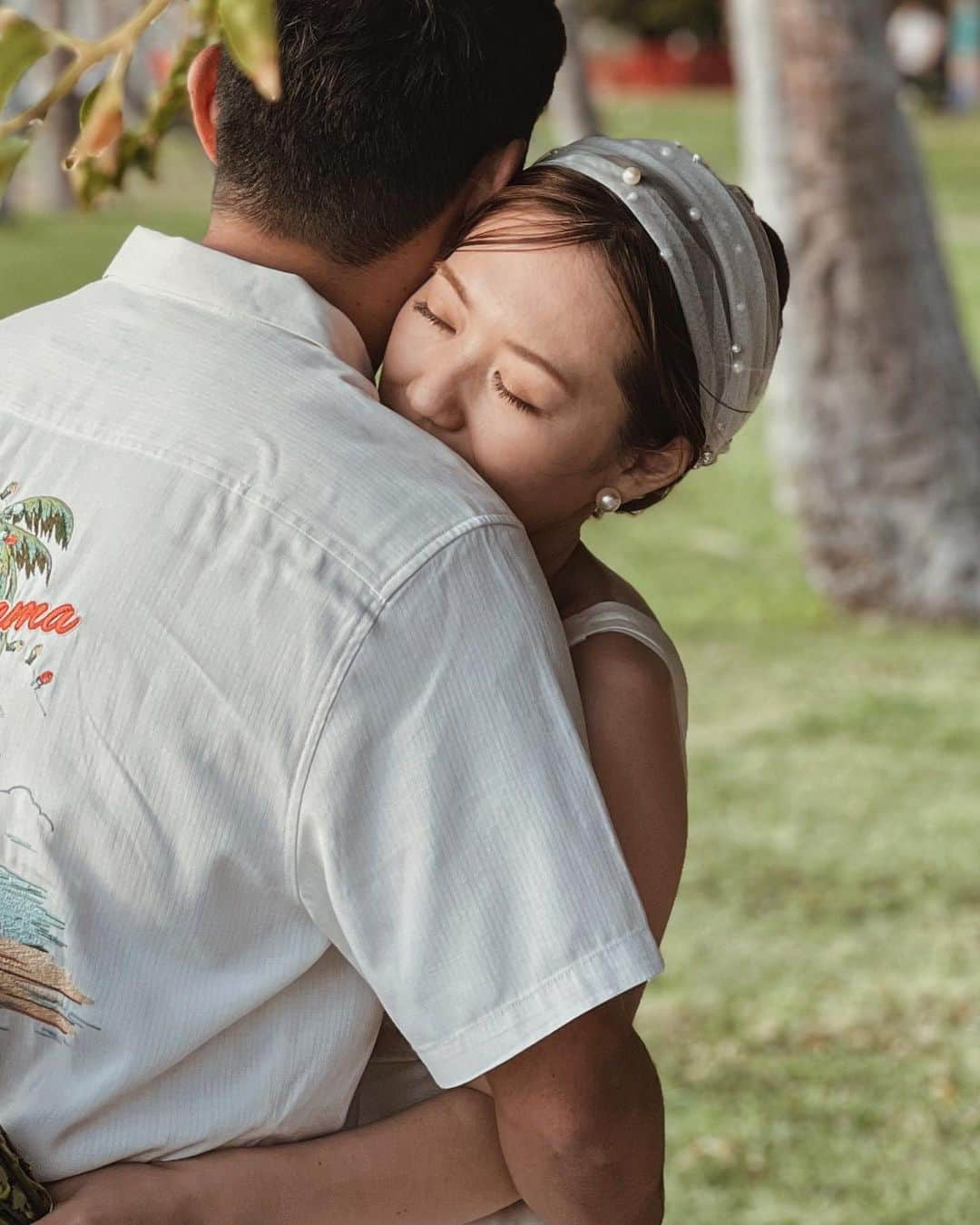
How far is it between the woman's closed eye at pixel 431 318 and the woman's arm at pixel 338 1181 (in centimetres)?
70

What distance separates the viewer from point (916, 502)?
24.6 feet

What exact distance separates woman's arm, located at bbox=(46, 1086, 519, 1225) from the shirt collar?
0.68m

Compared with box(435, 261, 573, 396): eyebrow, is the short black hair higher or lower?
higher

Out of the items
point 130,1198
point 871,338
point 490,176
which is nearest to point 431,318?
point 490,176

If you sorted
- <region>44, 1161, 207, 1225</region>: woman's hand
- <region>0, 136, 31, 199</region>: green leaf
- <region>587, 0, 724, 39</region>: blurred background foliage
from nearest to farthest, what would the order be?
<region>0, 136, 31, 199</region>: green leaf
<region>44, 1161, 207, 1225</region>: woman's hand
<region>587, 0, 724, 39</region>: blurred background foliage

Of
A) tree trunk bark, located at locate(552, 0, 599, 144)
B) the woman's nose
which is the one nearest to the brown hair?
the woman's nose

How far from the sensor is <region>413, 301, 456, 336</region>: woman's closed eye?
1.75 metres

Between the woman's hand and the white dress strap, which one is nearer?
the woman's hand

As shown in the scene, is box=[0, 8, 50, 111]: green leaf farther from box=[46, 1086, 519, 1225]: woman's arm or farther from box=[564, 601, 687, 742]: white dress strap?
box=[46, 1086, 519, 1225]: woman's arm

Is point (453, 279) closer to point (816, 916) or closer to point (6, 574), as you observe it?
point (6, 574)

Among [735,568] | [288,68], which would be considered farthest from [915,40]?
[288,68]

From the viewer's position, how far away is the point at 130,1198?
1506 millimetres

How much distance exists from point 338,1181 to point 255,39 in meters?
1.00

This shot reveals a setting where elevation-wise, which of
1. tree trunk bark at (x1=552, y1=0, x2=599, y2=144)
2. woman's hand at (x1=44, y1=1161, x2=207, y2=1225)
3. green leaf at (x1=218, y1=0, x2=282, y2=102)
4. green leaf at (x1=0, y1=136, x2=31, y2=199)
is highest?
green leaf at (x1=218, y1=0, x2=282, y2=102)
